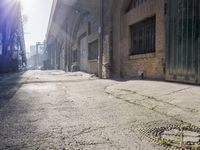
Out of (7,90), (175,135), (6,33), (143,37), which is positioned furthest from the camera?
(6,33)

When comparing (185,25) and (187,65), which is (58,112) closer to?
(187,65)

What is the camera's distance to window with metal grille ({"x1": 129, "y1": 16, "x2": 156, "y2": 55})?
29.9 feet

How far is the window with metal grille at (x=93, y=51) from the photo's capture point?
54.5 feet

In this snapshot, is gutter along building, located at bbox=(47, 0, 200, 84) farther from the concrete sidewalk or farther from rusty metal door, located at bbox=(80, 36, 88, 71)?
rusty metal door, located at bbox=(80, 36, 88, 71)

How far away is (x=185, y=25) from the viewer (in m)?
6.82

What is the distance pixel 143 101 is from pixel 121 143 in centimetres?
256

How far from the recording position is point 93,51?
17516 millimetres

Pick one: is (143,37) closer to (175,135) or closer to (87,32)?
(175,135)

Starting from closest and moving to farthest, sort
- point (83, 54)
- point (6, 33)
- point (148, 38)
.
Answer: point (148, 38) → point (83, 54) → point (6, 33)

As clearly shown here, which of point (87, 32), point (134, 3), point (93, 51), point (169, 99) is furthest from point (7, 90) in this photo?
point (87, 32)

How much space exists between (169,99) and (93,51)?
1279 cm

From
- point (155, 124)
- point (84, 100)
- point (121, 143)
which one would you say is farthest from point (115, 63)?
point (121, 143)

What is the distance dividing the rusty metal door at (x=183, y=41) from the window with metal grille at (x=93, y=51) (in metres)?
9.24

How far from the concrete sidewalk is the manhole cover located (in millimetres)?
251
